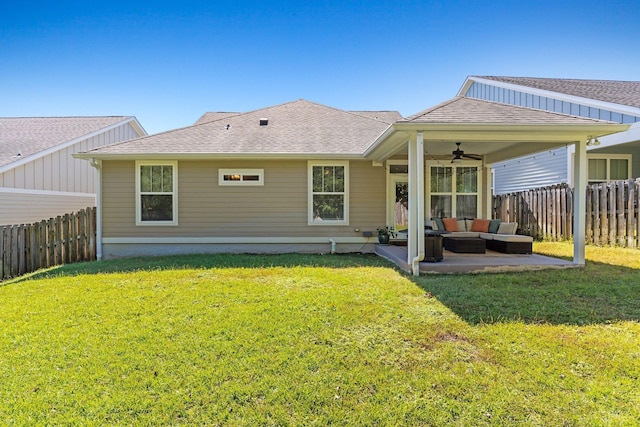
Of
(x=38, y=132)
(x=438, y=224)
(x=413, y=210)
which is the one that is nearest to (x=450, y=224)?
(x=438, y=224)

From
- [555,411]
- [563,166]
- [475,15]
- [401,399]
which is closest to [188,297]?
[401,399]

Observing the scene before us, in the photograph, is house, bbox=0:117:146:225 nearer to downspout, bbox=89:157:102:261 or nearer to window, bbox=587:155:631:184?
downspout, bbox=89:157:102:261

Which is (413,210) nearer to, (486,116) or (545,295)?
(486,116)

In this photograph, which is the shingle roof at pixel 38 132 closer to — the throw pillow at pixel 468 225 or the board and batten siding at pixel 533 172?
the throw pillow at pixel 468 225

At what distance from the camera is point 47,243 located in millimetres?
8344

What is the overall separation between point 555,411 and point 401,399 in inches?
42.0

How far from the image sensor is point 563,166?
41.2ft

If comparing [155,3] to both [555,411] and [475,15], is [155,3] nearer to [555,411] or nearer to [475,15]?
[475,15]

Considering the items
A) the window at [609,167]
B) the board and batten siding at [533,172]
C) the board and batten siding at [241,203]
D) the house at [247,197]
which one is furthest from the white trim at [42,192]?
the window at [609,167]

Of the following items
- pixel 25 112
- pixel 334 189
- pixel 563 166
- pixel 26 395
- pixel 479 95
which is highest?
pixel 479 95

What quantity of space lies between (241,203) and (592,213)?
9.71 m

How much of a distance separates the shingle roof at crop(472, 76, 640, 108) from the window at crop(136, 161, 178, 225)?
533 inches

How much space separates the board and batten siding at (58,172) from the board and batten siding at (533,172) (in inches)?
640

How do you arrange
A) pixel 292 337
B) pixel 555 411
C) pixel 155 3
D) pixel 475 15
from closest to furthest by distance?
1. pixel 555 411
2. pixel 292 337
3. pixel 155 3
4. pixel 475 15
